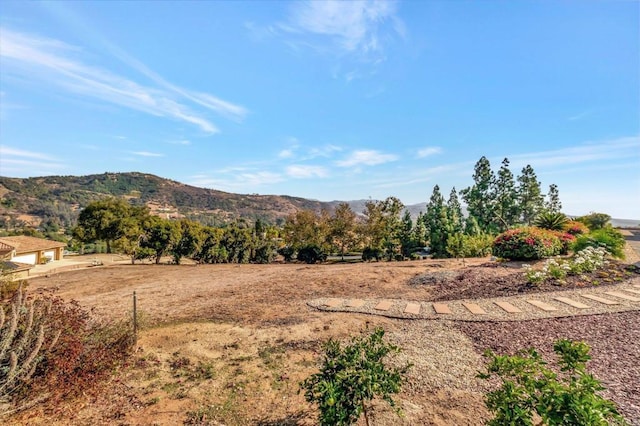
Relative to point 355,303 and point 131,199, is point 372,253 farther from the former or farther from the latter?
point 131,199

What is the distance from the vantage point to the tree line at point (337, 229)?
67.7 feet

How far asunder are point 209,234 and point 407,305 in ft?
59.1

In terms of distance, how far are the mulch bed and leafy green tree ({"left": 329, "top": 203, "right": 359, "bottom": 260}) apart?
14.8 metres

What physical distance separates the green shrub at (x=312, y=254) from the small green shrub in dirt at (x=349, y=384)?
19278 millimetres

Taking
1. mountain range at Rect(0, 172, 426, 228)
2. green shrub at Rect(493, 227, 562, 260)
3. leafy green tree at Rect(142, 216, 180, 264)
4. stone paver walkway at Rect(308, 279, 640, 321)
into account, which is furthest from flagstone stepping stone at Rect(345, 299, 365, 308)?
mountain range at Rect(0, 172, 426, 228)

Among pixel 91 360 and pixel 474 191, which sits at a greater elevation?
pixel 474 191

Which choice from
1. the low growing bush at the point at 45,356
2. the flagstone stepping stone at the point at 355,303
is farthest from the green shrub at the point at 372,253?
the low growing bush at the point at 45,356

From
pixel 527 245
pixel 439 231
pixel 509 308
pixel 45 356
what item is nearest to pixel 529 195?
pixel 439 231

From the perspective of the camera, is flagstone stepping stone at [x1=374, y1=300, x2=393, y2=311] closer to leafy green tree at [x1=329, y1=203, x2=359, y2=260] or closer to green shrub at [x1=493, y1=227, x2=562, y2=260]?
green shrub at [x1=493, y1=227, x2=562, y2=260]

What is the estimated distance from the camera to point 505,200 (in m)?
29.7

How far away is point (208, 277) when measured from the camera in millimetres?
12227

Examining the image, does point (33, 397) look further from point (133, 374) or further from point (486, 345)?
point (486, 345)

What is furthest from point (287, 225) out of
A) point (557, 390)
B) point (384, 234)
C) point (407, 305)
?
point (557, 390)

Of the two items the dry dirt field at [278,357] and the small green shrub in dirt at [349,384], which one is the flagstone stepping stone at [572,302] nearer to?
the dry dirt field at [278,357]
